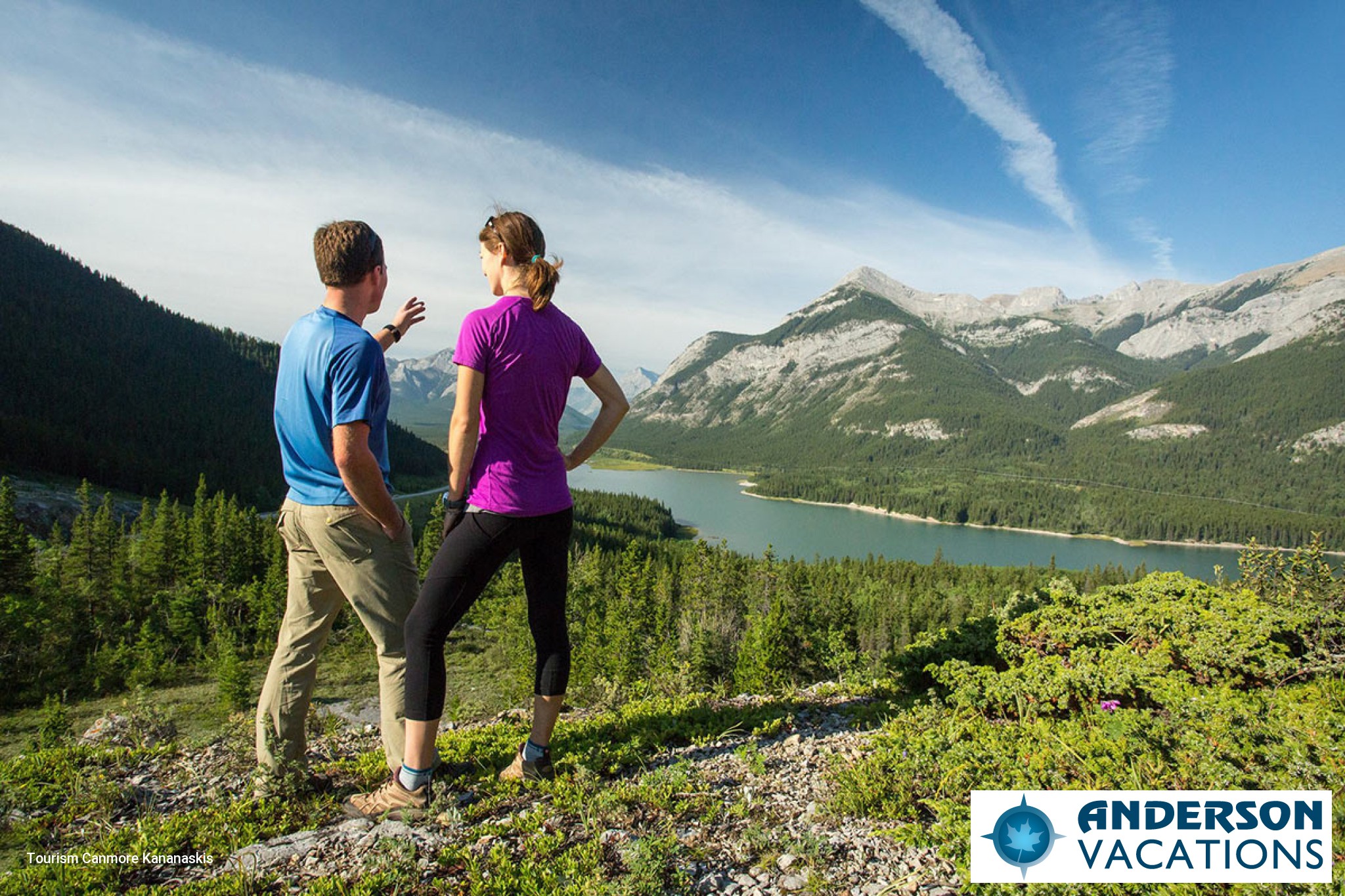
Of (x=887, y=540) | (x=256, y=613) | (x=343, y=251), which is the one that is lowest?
(x=887, y=540)

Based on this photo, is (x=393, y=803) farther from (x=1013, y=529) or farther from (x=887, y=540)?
(x=1013, y=529)

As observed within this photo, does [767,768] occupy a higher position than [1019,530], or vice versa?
[767,768]

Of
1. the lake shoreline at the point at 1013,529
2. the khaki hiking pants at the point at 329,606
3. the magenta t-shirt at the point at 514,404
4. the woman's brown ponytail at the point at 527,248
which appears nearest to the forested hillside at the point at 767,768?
the khaki hiking pants at the point at 329,606

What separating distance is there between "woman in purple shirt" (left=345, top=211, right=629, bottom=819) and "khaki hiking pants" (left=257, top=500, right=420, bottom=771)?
7.7 inches

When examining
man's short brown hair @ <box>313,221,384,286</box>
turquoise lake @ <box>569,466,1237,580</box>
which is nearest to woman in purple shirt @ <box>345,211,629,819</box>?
man's short brown hair @ <box>313,221,384,286</box>

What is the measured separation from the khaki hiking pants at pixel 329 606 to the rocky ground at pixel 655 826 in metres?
0.36

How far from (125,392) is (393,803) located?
124 m

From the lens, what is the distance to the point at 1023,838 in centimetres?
260

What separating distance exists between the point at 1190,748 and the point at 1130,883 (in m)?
1.09

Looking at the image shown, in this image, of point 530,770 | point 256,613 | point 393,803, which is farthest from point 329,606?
point 256,613

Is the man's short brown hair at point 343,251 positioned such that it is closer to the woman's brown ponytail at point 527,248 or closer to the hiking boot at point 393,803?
the woman's brown ponytail at point 527,248

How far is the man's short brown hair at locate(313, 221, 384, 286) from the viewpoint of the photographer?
10.1ft

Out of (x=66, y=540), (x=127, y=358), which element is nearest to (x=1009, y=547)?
(x=66, y=540)

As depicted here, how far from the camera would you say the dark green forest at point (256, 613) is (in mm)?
21609
